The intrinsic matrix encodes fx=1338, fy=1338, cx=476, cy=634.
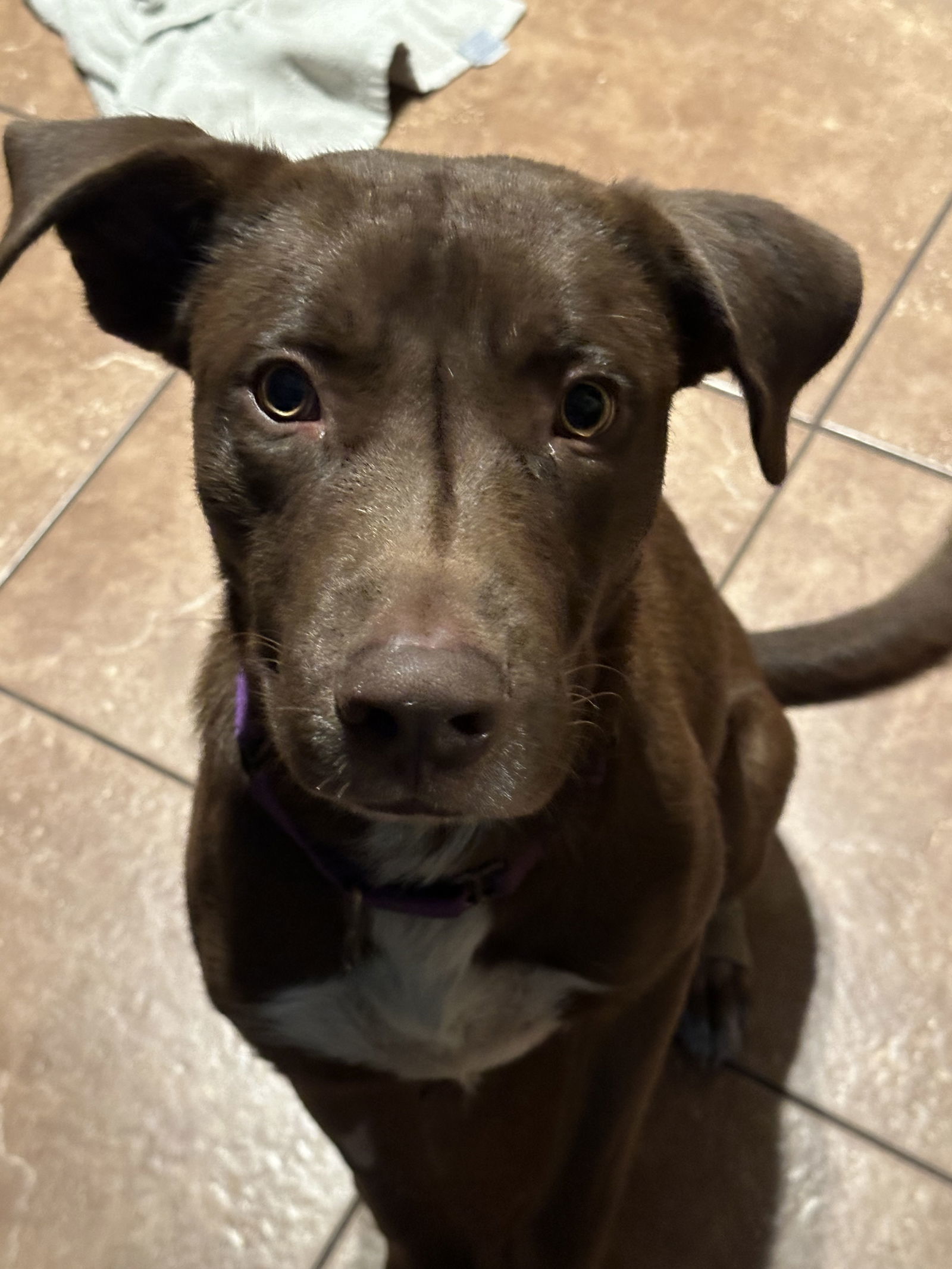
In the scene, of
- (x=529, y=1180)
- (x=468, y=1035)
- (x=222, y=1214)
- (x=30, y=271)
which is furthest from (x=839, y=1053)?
(x=30, y=271)

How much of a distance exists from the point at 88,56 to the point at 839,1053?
247cm

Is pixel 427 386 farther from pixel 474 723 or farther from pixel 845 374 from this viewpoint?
pixel 845 374

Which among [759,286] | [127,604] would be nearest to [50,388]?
[127,604]

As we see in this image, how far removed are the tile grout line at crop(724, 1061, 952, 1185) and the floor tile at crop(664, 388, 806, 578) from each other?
83 centimetres

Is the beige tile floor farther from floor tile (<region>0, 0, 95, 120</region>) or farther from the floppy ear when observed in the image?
the floppy ear

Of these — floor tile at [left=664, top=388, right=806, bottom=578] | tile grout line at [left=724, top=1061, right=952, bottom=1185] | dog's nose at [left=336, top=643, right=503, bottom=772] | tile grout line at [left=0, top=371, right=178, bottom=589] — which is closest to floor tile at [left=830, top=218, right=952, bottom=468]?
floor tile at [left=664, top=388, right=806, bottom=578]

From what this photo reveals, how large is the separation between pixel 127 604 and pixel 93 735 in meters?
0.25

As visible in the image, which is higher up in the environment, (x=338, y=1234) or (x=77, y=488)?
(x=77, y=488)

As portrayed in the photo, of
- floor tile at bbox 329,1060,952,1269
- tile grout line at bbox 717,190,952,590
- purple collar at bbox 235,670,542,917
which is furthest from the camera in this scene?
tile grout line at bbox 717,190,952,590

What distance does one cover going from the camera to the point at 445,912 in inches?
55.7

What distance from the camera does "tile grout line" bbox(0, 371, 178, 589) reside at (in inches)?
95.0

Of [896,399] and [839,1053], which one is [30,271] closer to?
[896,399]

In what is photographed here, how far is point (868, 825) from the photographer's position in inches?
83.7

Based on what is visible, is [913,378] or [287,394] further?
[913,378]
